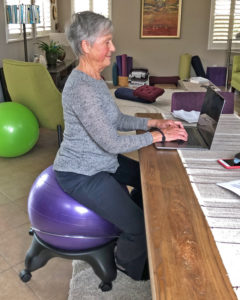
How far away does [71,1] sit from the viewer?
6.77 m

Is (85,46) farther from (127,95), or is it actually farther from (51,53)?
(51,53)

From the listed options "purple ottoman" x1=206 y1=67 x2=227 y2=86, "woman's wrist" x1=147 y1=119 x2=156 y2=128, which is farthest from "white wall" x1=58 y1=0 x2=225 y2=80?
"woman's wrist" x1=147 y1=119 x2=156 y2=128

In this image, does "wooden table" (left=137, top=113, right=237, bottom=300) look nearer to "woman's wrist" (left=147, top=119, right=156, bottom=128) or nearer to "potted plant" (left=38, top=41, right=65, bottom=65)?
"woman's wrist" (left=147, top=119, right=156, bottom=128)

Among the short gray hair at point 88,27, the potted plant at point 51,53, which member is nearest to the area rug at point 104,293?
the short gray hair at point 88,27

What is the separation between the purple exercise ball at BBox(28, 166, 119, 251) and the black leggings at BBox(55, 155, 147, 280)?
5 centimetres

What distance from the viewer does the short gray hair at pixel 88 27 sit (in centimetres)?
129

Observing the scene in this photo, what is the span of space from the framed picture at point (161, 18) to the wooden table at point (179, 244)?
629 centimetres

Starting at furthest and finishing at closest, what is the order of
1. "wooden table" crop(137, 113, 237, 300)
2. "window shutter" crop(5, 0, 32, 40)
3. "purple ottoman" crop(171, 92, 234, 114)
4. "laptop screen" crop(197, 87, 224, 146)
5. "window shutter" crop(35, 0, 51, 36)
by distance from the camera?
"window shutter" crop(35, 0, 51, 36)
"window shutter" crop(5, 0, 32, 40)
"purple ottoman" crop(171, 92, 234, 114)
"laptop screen" crop(197, 87, 224, 146)
"wooden table" crop(137, 113, 237, 300)

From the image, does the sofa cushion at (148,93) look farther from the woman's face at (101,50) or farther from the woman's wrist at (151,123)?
the woman's face at (101,50)

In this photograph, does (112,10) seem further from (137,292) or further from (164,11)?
(137,292)

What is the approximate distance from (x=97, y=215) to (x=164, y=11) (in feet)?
20.4

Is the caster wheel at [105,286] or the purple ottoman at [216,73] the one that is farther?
the purple ottoman at [216,73]

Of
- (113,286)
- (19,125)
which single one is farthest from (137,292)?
(19,125)

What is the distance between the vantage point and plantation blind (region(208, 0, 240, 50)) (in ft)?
21.6
